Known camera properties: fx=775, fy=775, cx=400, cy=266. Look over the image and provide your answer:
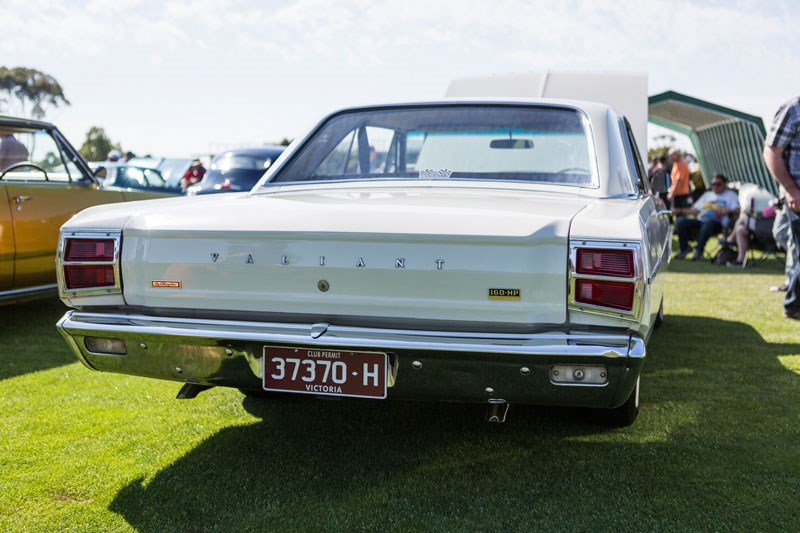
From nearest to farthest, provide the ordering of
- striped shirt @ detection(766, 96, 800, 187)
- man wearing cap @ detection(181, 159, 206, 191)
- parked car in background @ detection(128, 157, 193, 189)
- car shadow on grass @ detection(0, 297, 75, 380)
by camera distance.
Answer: car shadow on grass @ detection(0, 297, 75, 380) → striped shirt @ detection(766, 96, 800, 187) → man wearing cap @ detection(181, 159, 206, 191) → parked car in background @ detection(128, 157, 193, 189)

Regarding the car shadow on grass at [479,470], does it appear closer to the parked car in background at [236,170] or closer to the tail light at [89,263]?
the tail light at [89,263]

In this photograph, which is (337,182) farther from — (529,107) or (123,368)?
(123,368)

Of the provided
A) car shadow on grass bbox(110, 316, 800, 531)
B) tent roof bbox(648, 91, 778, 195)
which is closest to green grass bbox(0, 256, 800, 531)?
car shadow on grass bbox(110, 316, 800, 531)

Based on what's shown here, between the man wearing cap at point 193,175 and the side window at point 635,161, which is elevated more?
the side window at point 635,161

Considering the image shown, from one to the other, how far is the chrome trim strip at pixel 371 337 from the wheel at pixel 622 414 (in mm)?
881

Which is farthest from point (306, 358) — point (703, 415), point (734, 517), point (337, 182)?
point (703, 415)

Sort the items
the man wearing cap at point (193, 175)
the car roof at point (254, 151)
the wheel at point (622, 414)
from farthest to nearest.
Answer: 1. the man wearing cap at point (193, 175)
2. the car roof at point (254, 151)
3. the wheel at point (622, 414)

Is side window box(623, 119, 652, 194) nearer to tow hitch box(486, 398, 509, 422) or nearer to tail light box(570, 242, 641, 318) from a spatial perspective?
tail light box(570, 242, 641, 318)

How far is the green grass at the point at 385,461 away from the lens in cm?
259

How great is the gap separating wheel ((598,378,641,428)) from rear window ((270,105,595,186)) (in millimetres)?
946

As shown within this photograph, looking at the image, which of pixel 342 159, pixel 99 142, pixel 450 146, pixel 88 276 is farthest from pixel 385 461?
pixel 99 142

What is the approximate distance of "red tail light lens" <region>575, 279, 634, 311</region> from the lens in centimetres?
246

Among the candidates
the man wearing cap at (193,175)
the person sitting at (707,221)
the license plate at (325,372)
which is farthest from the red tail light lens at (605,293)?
the man wearing cap at (193,175)

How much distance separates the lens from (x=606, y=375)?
246cm
